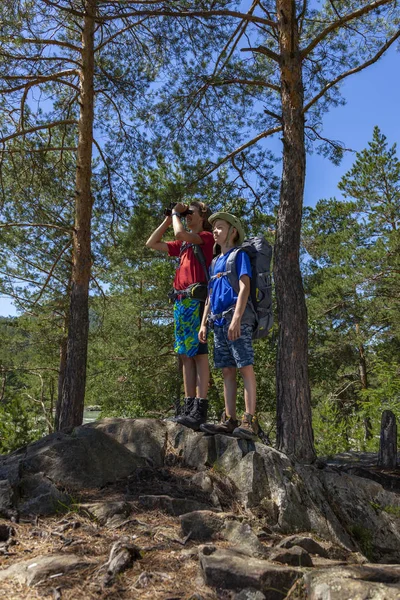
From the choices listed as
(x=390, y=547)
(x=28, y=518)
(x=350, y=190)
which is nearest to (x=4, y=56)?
(x=28, y=518)

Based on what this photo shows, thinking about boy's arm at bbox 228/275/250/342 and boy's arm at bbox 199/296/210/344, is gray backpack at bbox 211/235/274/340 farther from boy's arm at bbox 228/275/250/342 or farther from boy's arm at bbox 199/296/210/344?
boy's arm at bbox 199/296/210/344

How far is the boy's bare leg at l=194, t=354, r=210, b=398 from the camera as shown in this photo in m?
3.99

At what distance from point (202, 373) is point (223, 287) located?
0.79m

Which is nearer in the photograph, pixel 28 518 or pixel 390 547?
pixel 28 518

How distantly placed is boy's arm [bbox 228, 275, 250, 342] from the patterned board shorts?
0.49 meters

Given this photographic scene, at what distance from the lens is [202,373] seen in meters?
4.00

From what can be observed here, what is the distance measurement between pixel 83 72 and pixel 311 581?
22.8 feet

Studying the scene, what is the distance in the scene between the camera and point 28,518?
2885mm

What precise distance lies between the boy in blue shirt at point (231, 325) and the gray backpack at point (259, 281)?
46 millimetres

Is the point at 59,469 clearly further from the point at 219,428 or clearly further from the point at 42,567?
the point at 42,567

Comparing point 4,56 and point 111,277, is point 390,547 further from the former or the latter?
point 111,277

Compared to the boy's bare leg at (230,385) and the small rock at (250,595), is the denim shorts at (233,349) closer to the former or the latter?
the boy's bare leg at (230,385)

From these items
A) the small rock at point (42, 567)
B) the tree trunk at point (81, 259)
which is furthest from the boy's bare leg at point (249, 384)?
the tree trunk at point (81, 259)

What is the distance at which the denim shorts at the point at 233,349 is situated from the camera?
369 cm
